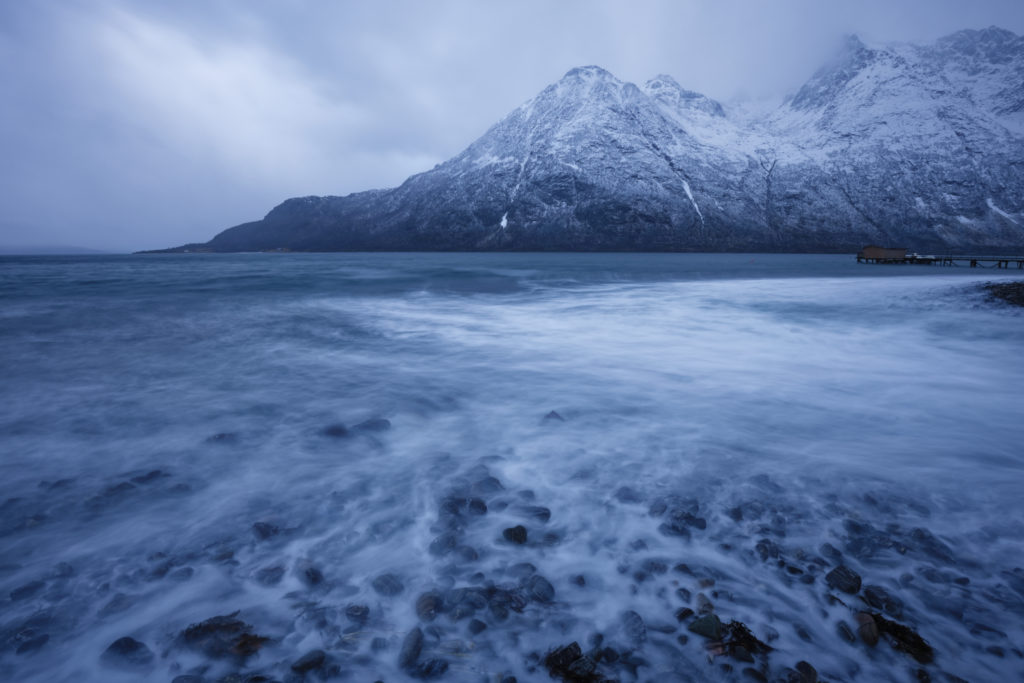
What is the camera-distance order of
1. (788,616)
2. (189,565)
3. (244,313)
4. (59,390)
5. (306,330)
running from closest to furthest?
(788,616) → (189,565) → (59,390) → (306,330) → (244,313)

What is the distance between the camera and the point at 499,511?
4.03 meters

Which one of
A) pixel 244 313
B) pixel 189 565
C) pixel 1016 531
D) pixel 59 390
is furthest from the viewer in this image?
pixel 244 313

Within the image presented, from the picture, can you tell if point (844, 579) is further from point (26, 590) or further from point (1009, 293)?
point (1009, 293)

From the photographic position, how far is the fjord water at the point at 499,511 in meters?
2.67

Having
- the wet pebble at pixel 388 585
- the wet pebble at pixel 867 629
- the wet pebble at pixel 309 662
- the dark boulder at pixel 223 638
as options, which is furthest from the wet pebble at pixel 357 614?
the wet pebble at pixel 867 629

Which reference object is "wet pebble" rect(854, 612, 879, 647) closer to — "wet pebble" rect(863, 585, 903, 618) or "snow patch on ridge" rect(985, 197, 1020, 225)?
"wet pebble" rect(863, 585, 903, 618)

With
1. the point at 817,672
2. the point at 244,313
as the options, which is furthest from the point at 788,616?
the point at 244,313

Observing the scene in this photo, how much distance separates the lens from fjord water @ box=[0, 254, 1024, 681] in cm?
267

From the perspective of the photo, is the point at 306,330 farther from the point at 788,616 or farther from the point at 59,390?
the point at 788,616

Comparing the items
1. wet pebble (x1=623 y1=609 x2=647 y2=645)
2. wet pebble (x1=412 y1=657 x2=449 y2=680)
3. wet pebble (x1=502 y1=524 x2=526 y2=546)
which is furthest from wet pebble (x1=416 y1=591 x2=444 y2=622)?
wet pebble (x1=623 y1=609 x2=647 y2=645)

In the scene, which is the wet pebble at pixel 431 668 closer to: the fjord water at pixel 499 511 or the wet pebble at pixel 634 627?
the fjord water at pixel 499 511

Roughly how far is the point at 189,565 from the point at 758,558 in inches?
167

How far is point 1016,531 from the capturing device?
3.68 meters

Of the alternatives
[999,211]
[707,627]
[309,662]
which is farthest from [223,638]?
[999,211]
